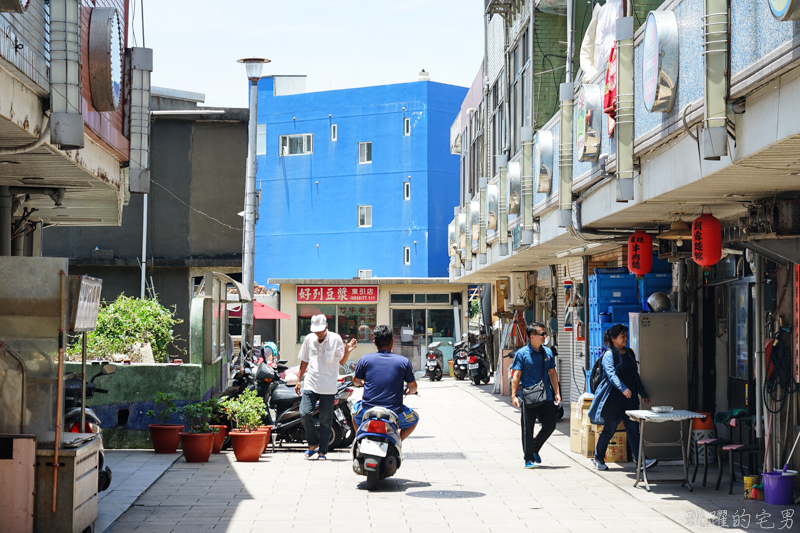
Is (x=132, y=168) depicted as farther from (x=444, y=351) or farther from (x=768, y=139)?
(x=444, y=351)

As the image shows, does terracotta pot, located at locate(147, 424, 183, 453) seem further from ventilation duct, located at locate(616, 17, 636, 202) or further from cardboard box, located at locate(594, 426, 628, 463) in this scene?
ventilation duct, located at locate(616, 17, 636, 202)

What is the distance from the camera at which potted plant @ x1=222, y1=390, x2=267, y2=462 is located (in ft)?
37.6

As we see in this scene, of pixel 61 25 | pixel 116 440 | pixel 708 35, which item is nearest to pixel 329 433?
pixel 116 440

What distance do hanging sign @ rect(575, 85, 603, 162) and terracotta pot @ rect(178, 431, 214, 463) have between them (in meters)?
5.63

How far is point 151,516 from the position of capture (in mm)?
8109

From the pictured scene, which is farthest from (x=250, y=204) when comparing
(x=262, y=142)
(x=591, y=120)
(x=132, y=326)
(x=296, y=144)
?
(x=262, y=142)

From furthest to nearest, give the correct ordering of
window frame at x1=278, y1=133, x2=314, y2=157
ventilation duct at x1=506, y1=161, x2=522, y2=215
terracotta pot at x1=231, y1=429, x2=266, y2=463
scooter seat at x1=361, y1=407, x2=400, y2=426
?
window frame at x1=278, y1=133, x2=314, y2=157 < ventilation duct at x1=506, y1=161, x2=522, y2=215 < terracotta pot at x1=231, y1=429, x2=266, y2=463 < scooter seat at x1=361, y1=407, x2=400, y2=426

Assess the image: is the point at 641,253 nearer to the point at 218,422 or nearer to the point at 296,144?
the point at 218,422

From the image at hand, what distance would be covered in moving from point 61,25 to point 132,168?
9.72 ft

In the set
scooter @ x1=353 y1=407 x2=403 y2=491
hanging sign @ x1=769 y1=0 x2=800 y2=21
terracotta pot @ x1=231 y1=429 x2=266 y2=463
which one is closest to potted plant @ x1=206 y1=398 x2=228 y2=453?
terracotta pot @ x1=231 y1=429 x2=266 y2=463

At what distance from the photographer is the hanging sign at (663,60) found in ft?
24.7

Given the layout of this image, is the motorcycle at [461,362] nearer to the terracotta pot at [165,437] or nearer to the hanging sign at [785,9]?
the terracotta pot at [165,437]

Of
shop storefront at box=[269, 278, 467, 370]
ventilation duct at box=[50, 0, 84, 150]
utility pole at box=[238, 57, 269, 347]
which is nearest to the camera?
ventilation duct at box=[50, 0, 84, 150]

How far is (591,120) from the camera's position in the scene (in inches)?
403
